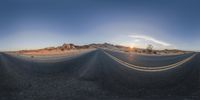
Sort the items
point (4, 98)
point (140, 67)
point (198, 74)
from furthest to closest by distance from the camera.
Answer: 1. point (198, 74)
2. point (140, 67)
3. point (4, 98)

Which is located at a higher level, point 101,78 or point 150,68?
point 150,68

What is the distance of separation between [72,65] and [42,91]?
121 centimetres

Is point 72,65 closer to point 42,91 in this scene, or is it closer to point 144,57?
point 42,91

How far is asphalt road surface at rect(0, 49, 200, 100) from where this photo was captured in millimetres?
8984

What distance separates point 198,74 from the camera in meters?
10.9

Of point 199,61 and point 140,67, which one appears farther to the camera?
point 199,61

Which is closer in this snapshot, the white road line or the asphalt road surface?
the asphalt road surface

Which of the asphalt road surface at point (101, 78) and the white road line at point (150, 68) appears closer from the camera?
the asphalt road surface at point (101, 78)

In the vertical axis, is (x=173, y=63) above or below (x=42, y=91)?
above

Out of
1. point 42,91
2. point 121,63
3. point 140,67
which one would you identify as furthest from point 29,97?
point 140,67

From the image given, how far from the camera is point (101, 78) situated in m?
9.78

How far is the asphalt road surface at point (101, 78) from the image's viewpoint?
8.98 m

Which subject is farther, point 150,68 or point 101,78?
point 150,68

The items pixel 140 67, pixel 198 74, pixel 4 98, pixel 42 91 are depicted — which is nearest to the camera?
pixel 4 98
